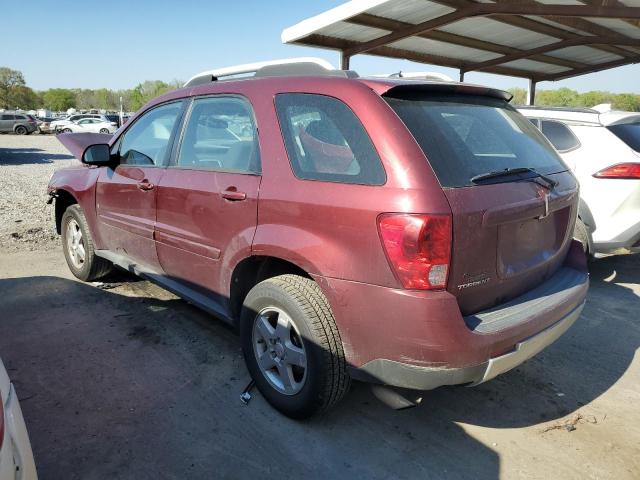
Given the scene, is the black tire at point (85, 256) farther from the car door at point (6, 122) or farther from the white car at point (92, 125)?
the car door at point (6, 122)

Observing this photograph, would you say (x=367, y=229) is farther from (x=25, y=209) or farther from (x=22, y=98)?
(x=22, y=98)

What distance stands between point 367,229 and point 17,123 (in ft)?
135

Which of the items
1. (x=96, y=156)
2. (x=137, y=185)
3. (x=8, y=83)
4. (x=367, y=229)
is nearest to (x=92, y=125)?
(x=96, y=156)

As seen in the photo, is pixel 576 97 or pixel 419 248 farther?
pixel 576 97

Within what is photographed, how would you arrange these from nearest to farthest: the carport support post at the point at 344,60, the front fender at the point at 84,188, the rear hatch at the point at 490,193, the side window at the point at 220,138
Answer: the rear hatch at the point at 490,193, the side window at the point at 220,138, the front fender at the point at 84,188, the carport support post at the point at 344,60

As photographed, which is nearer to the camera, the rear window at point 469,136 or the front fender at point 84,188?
the rear window at point 469,136

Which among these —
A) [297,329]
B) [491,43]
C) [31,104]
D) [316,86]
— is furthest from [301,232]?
[31,104]

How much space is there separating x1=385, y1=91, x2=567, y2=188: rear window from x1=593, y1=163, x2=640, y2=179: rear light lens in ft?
6.60

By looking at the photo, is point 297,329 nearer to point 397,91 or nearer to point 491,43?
point 397,91

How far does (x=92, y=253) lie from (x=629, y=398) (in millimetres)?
4423

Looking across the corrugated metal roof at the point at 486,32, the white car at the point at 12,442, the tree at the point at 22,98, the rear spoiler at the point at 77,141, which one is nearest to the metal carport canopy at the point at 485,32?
the corrugated metal roof at the point at 486,32

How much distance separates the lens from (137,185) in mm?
3705

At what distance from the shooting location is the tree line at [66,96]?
251ft

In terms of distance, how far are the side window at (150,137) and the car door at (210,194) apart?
247 millimetres
